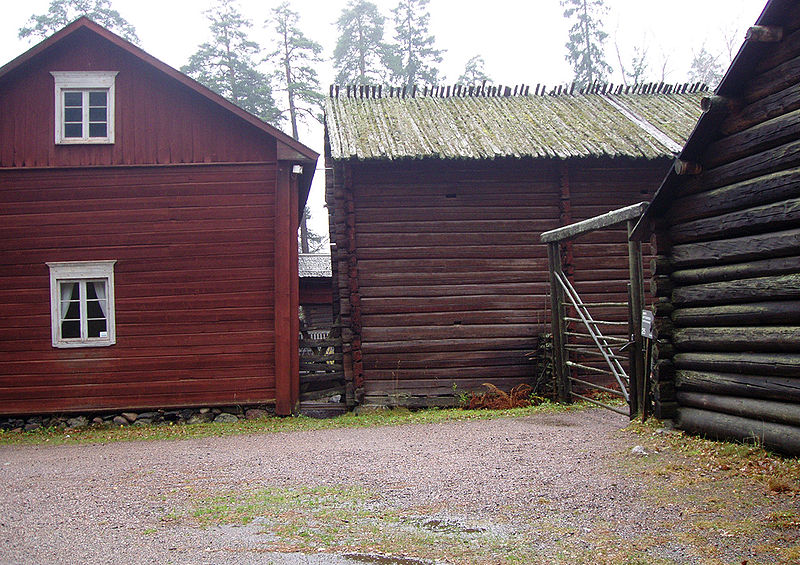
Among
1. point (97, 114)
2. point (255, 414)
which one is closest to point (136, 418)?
point (255, 414)

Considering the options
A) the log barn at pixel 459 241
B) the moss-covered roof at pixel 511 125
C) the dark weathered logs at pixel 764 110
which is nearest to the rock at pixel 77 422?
the log barn at pixel 459 241

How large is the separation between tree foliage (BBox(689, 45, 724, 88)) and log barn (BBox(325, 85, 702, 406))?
30.0 m

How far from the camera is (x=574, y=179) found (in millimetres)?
14273

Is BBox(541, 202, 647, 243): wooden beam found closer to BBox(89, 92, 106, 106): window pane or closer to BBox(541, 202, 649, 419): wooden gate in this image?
BBox(541, 202, 649, 419): wooden gate

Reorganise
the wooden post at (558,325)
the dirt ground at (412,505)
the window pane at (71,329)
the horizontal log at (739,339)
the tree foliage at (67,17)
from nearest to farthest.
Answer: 1. the dirt ground at (412,505)
2. the horizontal log at (739,339)
3. the wooden post at (558,325)
4. the window pane at (71,329)
5. the tree foliage at (67,17)

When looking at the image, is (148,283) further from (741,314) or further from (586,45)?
(586,45)

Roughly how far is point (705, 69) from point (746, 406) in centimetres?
3967

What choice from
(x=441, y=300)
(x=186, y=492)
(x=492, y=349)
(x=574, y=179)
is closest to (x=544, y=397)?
(x=492, y=349)

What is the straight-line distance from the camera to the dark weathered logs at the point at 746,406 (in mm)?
6777

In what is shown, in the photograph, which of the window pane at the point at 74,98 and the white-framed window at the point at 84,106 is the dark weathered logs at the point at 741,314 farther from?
the window pane at the point at 74,98

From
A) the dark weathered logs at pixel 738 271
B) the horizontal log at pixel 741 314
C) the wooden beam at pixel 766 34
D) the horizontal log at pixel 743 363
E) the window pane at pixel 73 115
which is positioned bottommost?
the horizontal log at pixel 743 363

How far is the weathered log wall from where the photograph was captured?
6879 mm

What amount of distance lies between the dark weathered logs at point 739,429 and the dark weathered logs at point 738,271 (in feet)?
4.91

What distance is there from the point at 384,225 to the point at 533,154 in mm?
3119
